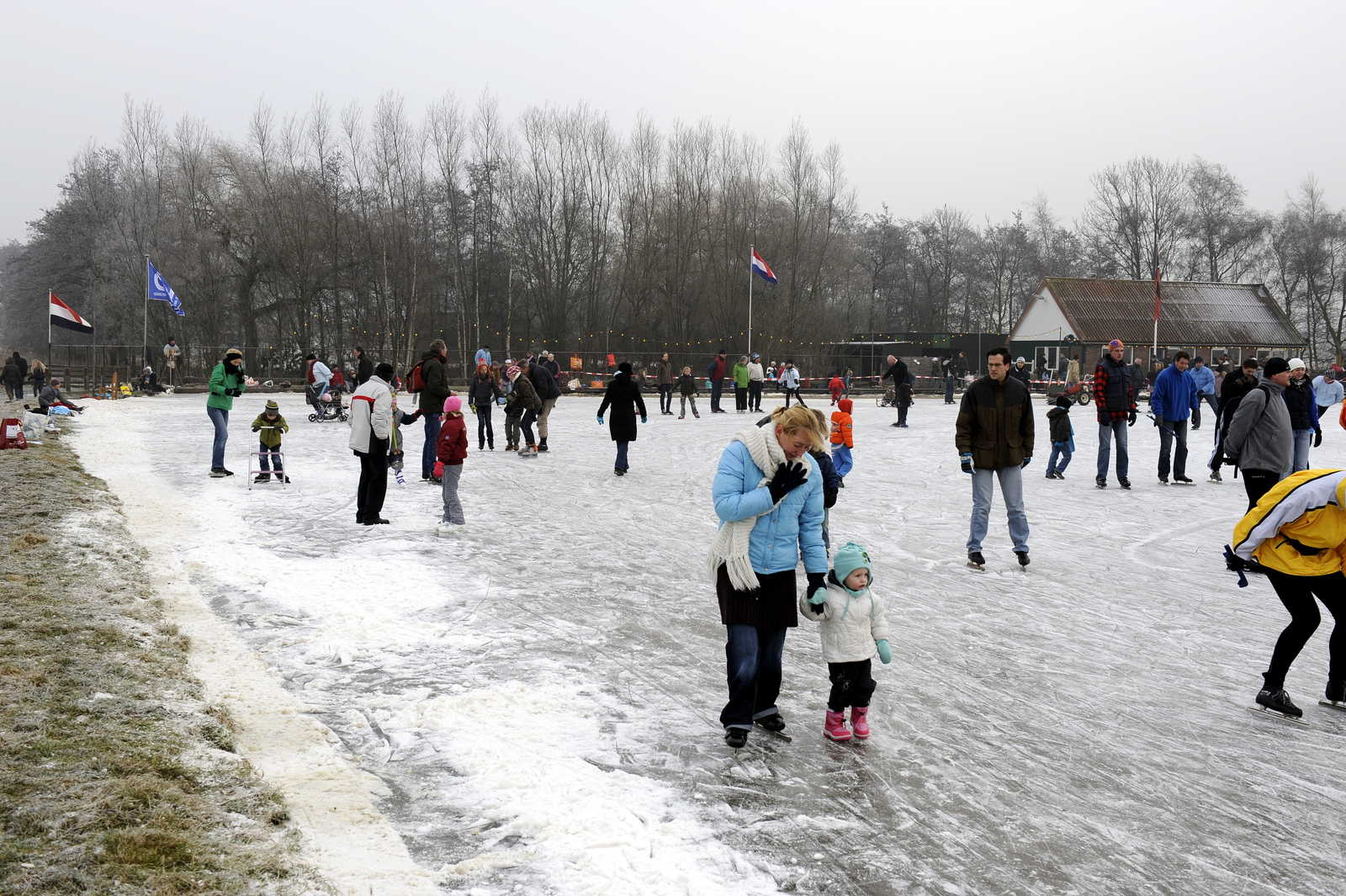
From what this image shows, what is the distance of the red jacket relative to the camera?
10461 millimetres

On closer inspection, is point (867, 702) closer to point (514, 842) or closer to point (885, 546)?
point (514, 842)

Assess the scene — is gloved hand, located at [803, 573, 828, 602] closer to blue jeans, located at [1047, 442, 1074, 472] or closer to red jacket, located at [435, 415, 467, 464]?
red jacket, located at [435, 415, 467, 464]

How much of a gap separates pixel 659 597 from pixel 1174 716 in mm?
3549

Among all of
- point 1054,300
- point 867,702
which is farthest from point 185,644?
point 1054,300

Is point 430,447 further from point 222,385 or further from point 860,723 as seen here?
point 860,723

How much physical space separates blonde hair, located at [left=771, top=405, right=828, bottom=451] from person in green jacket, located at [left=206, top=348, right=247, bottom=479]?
10.9 m

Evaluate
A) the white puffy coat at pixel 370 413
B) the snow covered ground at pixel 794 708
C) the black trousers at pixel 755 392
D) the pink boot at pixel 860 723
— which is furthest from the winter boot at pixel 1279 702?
the black trousers at pixel 755 392

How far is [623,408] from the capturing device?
14922 millimetres

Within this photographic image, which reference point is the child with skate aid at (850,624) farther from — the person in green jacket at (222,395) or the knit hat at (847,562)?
the person in green jacket at (222,395)

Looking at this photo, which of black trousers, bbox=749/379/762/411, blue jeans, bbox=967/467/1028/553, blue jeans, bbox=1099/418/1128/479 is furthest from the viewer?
black trousers, bbox=749/379/762/411

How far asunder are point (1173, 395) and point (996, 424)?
21.7 feet

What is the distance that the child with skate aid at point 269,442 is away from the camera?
13117mm

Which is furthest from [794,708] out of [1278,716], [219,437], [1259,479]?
[219,437]

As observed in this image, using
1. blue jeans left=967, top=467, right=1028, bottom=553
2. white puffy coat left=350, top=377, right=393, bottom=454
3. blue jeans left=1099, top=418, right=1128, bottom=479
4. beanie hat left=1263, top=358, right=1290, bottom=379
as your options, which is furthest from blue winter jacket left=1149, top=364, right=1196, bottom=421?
white puffy coat left=350, top=377, right=393, bottom=454
